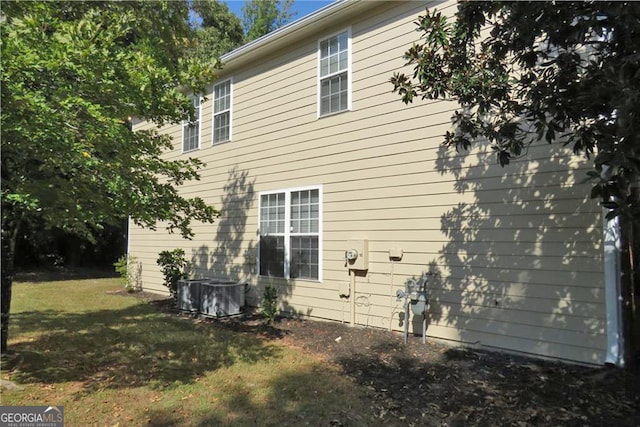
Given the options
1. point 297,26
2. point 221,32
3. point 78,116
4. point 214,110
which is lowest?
point 78,116

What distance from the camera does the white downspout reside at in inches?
184

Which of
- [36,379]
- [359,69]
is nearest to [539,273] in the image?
[359,69]

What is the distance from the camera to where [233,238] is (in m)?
9.74

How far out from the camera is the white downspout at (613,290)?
4.68 metres

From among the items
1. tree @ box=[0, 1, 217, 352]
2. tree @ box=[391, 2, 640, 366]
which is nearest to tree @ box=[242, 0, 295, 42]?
tree @ box=[0, 1, 217, 352]

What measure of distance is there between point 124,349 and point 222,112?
19.9ft

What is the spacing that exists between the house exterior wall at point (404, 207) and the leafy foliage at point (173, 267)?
1.01 meters

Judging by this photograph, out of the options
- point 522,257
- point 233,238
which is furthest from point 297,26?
point 522,257

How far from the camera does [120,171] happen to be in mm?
4633

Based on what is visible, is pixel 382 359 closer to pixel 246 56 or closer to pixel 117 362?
pixel 117 362

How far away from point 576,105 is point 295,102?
6.08 meters
